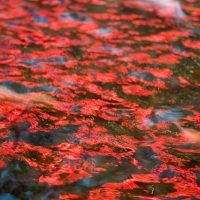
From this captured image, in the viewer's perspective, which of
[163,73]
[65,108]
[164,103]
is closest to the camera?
[65,108]

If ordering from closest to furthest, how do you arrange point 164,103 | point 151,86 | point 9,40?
point 164,103 < point 151,86 < point 9,40

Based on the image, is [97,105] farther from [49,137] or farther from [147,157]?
[147,157]

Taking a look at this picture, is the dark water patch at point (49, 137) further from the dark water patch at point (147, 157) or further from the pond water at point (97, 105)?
the dark water patch at point (147, 157)

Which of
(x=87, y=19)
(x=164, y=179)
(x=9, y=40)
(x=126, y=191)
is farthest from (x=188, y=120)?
(x=87, y=19)

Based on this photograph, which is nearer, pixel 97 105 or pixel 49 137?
pixel 49 137

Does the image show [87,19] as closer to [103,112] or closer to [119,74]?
[119,74]

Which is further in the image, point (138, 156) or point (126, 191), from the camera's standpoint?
point (138, 156)

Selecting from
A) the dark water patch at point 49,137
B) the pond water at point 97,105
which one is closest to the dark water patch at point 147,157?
the pond water at point 97,105

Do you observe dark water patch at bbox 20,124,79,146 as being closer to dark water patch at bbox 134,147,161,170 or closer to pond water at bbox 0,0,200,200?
pond water at bbox 0,0,200,200

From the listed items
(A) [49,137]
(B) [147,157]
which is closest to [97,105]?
(A) [49,137]
